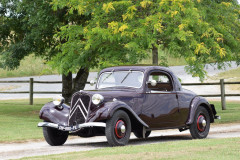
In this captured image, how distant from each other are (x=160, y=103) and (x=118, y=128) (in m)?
1.75

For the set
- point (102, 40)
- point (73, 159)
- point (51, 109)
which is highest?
point (102, 40)

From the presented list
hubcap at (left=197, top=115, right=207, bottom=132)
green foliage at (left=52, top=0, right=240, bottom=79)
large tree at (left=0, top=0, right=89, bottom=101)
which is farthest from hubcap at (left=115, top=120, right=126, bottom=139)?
large tree at (left=0, top=0, right=89, bottom=101)

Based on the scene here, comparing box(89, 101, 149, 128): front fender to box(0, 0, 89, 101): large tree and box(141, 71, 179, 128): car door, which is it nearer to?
box(141, 71, 179, 128): car door

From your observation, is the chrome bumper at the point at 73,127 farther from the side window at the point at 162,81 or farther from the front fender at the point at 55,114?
the side window at the point at 162,81

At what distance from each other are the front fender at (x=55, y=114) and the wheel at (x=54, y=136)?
322 millimetres

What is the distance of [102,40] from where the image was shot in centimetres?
1788

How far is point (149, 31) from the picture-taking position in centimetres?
1722

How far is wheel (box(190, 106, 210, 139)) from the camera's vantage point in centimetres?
1300

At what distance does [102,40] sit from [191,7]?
3317 mm

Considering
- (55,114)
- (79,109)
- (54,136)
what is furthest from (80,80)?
(79,109)

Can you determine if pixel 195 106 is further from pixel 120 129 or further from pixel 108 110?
pixel 108 110

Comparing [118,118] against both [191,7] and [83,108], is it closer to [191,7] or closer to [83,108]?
[83,108]

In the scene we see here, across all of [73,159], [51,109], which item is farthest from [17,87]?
[73,159]

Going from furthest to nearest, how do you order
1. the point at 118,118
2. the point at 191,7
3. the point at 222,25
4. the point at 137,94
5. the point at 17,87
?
the point at 17,87 → the point at 222,25 → the point at 191,7 → the point at 137,94 → the point at 118,118
